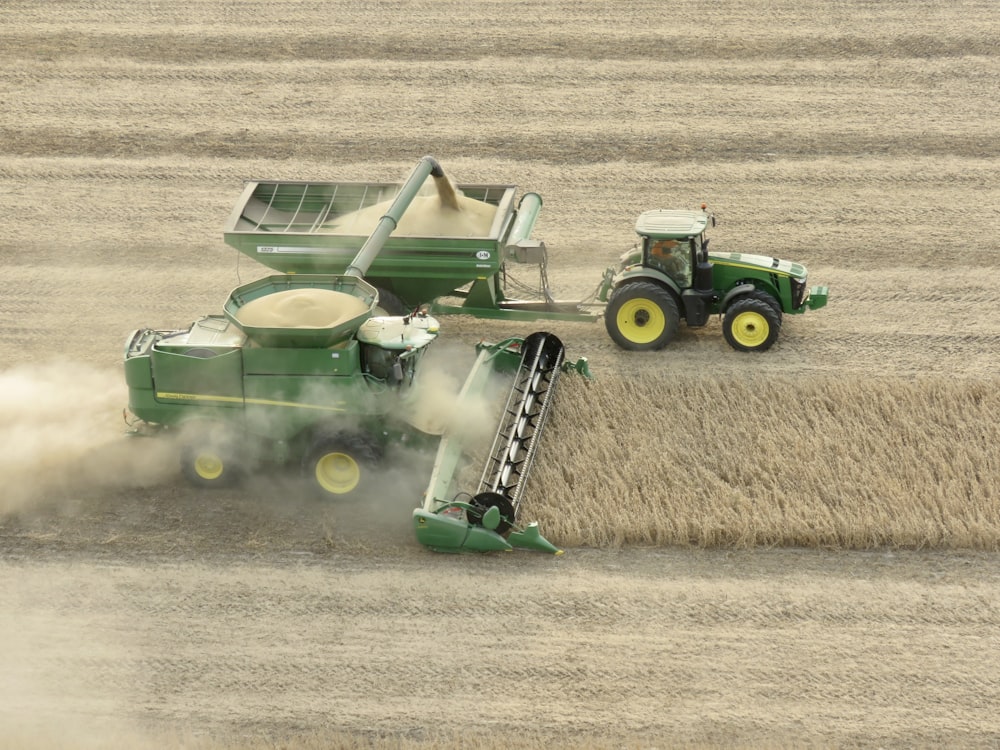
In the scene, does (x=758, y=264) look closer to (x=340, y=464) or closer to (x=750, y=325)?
(x=750, y=325)

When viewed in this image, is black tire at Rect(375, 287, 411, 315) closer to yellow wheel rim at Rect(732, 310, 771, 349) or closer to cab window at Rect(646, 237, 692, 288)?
cab window at Rect(646, 237, 692, 288)

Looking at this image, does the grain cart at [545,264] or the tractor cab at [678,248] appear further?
the grain cart at [545,264]

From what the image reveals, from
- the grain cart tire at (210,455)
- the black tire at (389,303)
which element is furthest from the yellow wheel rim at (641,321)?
the grain cart tire at (210,455)

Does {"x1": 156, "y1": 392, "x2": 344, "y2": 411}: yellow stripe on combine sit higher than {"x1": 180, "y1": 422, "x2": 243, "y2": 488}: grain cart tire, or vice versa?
{"x1": 156, "y1": 392, "x2": 344, "y2": 411}: yellow stripe on combine

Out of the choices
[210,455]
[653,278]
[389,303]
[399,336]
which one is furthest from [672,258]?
[210,455]

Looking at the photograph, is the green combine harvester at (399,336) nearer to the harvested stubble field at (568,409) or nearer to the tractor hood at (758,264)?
the tractor hood at (758,264)

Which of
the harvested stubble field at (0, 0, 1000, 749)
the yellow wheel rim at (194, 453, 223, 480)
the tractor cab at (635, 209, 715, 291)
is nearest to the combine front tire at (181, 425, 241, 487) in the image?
the yellow wheel rim at (194, 453, 223, 480)
